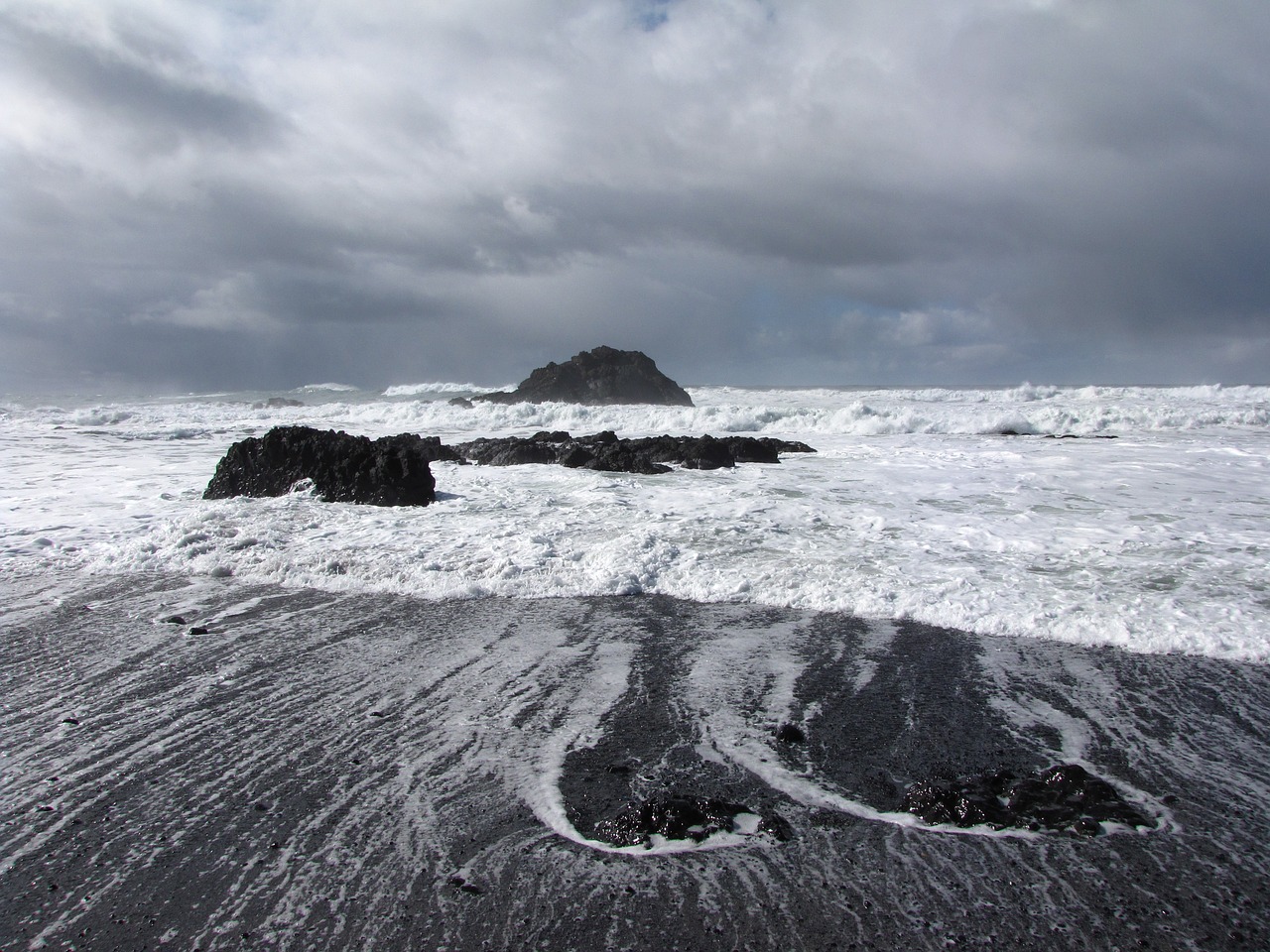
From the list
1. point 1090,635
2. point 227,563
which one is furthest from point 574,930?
point 227,563

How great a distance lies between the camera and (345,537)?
7.03 metres

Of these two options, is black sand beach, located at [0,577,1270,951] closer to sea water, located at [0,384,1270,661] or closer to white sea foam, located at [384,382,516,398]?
sea water, located at [0,384,1270,661]

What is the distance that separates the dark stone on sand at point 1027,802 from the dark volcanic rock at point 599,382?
3941 centimetres

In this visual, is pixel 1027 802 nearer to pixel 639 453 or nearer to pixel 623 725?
pixel 623 725

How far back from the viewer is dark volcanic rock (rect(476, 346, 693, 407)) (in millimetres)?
42375

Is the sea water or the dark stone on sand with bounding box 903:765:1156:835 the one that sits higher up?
the sea water

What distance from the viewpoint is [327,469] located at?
9250mm

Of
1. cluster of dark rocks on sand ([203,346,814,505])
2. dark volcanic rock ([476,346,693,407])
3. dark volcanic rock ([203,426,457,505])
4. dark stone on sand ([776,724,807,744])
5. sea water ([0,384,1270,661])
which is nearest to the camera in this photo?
dark stone on sand ([776,724,807,744])

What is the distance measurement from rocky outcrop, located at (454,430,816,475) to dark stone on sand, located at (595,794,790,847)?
864cm

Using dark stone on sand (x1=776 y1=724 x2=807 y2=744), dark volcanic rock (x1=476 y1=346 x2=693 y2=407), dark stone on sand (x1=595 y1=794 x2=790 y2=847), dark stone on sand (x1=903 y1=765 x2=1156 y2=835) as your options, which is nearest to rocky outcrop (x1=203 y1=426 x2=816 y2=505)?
dark stone on sand (x1=776 y1=724 x2=807 y2=744)

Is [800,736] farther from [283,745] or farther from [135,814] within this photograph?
[135,814]

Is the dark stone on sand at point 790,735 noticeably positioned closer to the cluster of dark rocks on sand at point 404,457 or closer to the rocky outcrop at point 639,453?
the cluster of dark rocks on sand at point 404,457

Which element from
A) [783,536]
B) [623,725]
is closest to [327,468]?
[783,536]

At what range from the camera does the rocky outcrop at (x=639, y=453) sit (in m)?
11.7
